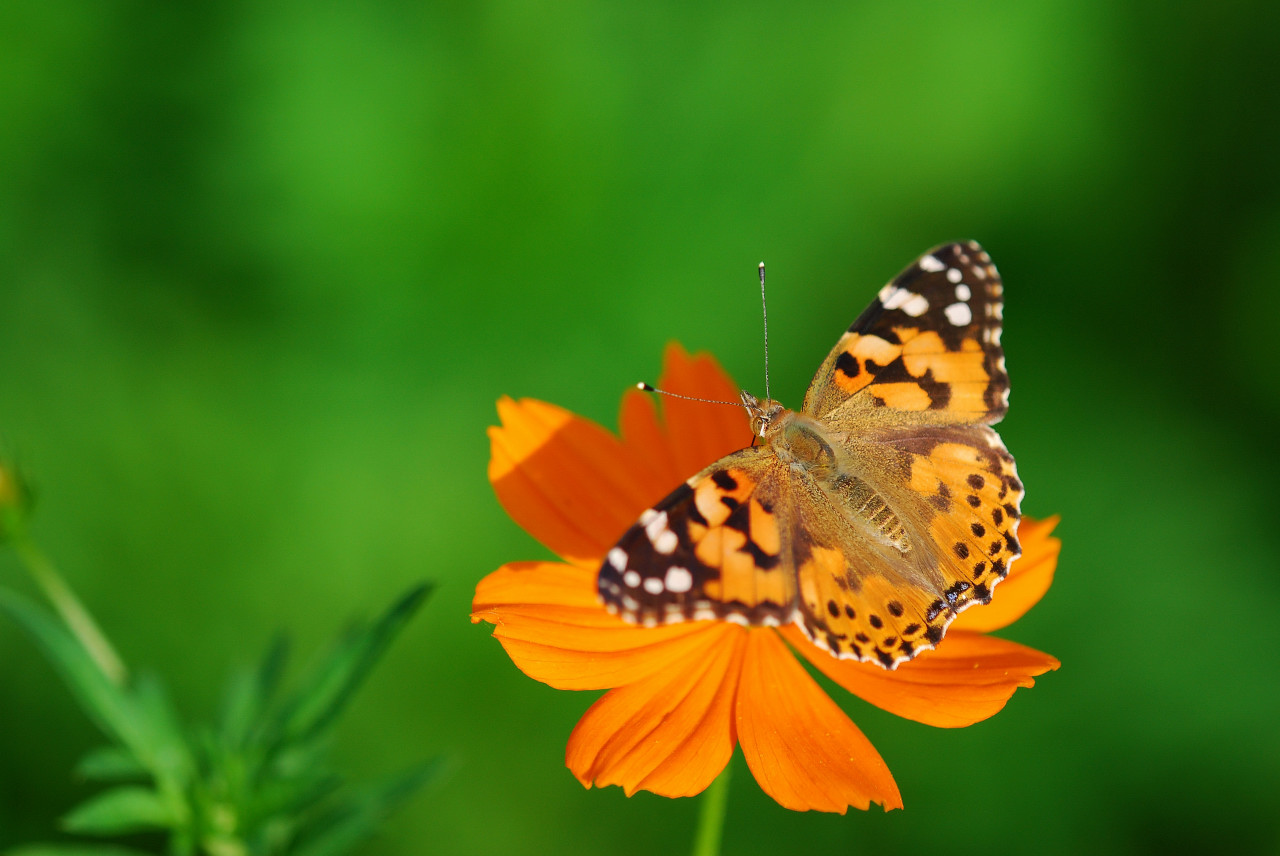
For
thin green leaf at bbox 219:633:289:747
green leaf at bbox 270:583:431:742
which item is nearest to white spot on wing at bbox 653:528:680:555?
green leaf at bbox 270:583:431:742

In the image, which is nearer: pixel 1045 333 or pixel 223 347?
pixel 223 347

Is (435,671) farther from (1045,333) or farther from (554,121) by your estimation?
(1045,333)

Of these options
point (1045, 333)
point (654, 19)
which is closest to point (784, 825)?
point (1045, 333)

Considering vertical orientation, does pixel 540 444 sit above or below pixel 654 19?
below

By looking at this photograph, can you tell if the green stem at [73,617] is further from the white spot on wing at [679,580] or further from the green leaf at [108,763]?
the white spot on wing at [679,580]

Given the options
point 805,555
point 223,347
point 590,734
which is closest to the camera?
point 590,734

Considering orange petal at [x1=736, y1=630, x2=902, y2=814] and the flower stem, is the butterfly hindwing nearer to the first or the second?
orange petal at [x1=736, y1=630, x2=902, y2=814]
